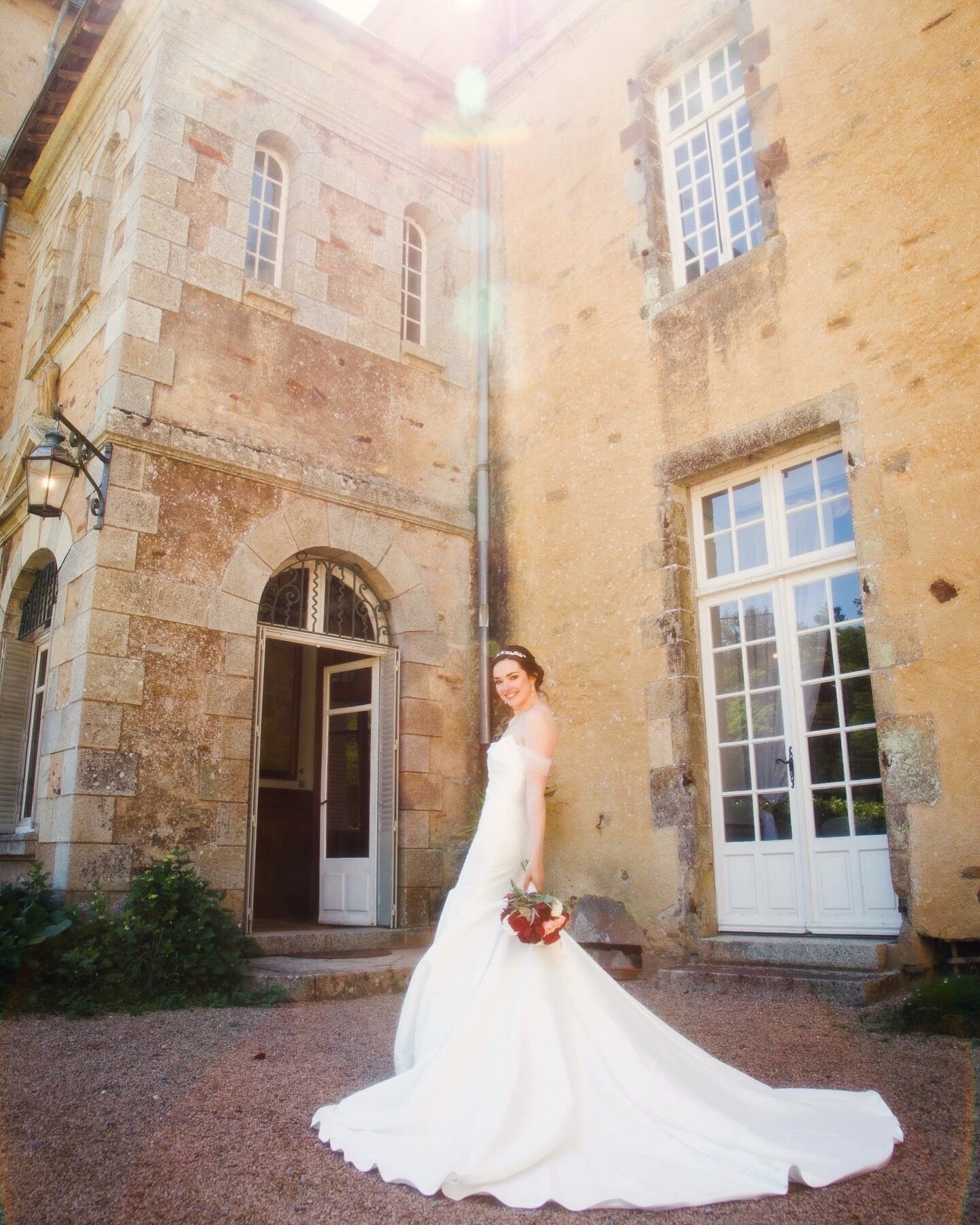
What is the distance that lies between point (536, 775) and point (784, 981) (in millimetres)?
2426

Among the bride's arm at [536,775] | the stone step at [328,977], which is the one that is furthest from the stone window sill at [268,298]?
the bride's arm at [536,775]

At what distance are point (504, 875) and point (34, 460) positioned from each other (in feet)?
14.4

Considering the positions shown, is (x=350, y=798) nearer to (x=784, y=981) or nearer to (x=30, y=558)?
(x=30, y=558)

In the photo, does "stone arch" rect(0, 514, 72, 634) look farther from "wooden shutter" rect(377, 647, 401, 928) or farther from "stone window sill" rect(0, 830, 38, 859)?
"wooden shutter" rect(377, 647, 401, 928)

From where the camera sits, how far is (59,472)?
5.83 meters

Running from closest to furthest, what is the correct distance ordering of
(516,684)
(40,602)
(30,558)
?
(516,684) < (30,558) < (40,602)

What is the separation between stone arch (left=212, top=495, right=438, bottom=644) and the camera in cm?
614

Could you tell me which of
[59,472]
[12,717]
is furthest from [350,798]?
[59,472]

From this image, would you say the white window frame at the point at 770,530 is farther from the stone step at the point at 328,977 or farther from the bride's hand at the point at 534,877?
the bride's hand at the point at 534,877

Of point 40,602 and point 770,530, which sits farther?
point 40,602

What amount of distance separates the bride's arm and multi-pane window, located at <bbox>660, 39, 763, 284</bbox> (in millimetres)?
4358

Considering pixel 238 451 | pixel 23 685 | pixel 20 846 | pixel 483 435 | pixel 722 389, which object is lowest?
pixel 20 846

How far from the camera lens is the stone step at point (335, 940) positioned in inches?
229

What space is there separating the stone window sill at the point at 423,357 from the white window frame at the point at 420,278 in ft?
0.44
